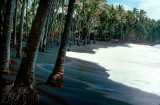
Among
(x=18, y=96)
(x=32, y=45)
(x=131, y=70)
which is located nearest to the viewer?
(x=18, y=96)

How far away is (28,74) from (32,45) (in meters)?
0.73

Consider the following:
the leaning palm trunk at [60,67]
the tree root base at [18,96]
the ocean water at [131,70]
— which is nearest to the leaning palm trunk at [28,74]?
the tree root base at [18,96]

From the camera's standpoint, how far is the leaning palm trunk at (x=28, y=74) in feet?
11.9

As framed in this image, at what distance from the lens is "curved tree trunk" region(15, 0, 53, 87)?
3.80 m

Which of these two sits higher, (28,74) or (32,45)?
(32,45)

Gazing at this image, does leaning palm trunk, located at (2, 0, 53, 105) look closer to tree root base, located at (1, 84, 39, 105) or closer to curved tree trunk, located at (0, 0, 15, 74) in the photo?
tree root base, located at (1, 84, 39, 105)

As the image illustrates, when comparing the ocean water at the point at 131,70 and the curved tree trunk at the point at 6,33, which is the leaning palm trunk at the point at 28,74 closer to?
the curved tree trunk at the point at 6,33

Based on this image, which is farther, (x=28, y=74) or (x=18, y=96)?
(x=28, y=74)

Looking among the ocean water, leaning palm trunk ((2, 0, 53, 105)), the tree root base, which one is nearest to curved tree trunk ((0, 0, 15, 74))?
leaning palm trunk ((2, 0, 53, 105))

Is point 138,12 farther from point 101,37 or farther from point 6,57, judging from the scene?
point 6,57

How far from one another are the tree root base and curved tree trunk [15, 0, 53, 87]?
0.16 meters

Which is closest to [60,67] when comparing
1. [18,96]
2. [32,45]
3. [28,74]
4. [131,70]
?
[28,74]

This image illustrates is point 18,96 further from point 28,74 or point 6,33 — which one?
point 6,33

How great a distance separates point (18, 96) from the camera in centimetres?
362
